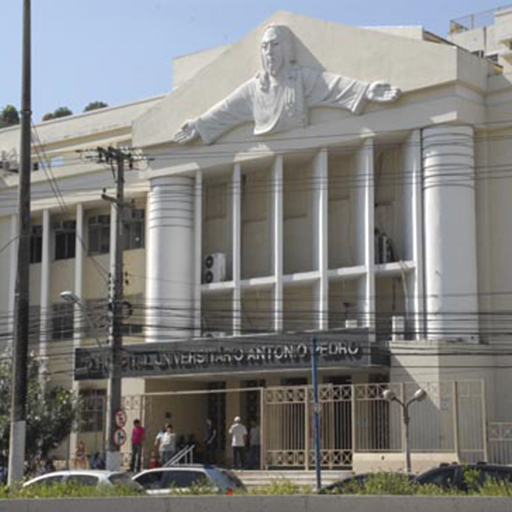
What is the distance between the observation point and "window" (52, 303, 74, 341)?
44753mm

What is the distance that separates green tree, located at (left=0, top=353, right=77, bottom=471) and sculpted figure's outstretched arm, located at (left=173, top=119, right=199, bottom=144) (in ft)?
33.1

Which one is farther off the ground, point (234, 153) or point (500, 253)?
point (234, 153)

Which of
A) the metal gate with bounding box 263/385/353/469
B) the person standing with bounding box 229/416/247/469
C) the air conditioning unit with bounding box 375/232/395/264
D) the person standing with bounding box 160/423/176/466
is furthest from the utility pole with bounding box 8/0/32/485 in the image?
the air conditioning unit with bounding box 375/232/395/264

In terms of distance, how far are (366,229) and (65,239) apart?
48.5ft

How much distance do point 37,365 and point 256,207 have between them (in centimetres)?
925

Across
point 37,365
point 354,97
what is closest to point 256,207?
point 354,97

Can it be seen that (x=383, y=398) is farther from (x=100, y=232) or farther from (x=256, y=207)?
(x=100, y=232)

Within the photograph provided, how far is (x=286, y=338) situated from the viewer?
36.0m

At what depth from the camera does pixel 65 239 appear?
153ft

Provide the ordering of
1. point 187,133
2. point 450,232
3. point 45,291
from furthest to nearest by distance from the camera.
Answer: point 45,291 → point 187,133 → point 450,232

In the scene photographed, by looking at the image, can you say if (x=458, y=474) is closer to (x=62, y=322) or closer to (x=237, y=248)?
(x=237, y=248)

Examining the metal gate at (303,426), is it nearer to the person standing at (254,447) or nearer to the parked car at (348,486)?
the person standing at (254,447)

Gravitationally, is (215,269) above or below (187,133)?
below

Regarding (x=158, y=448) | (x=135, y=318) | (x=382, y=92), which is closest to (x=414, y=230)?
(x=382, y=92)
